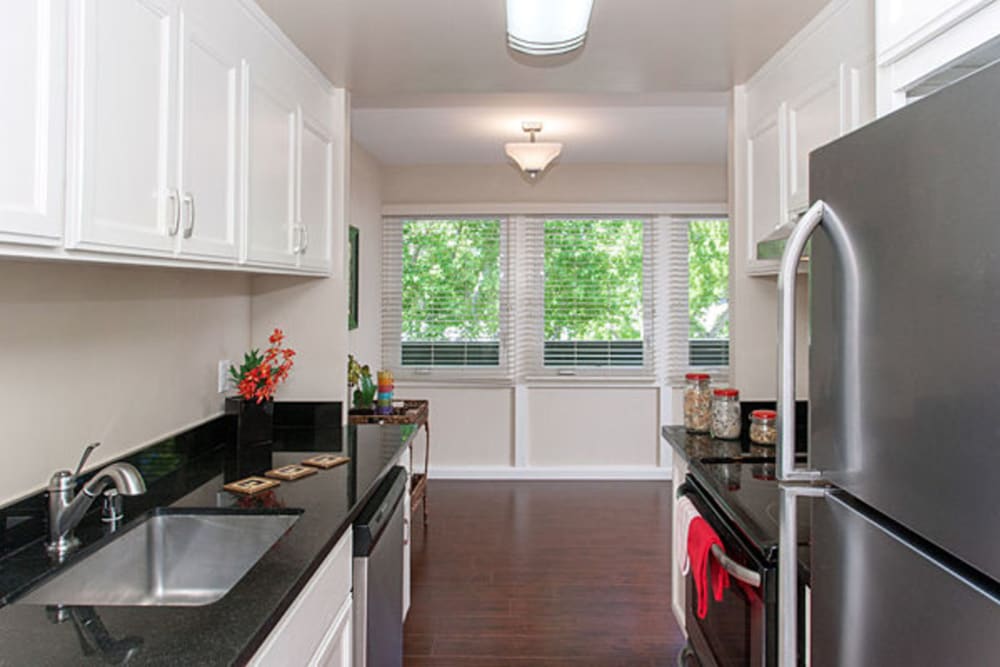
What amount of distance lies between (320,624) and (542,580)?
2.16 m

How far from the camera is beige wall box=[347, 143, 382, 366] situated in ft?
15.8

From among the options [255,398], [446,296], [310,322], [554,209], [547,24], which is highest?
[554,209]

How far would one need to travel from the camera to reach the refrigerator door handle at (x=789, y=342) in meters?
1.00

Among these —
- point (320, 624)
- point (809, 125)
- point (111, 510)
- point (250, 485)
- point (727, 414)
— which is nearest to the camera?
point (320, 624)

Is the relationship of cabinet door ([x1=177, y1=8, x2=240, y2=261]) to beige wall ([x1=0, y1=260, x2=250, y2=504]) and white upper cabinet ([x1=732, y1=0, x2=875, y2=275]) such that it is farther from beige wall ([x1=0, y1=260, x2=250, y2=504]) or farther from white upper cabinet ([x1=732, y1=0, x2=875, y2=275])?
white upper cabinet ([x1=732, y1=0, x2=875, y2=275])

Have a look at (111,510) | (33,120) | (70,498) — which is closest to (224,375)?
(111,510)

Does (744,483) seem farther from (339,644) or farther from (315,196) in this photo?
(315,196)

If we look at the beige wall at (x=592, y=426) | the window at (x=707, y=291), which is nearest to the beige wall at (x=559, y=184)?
the window at (x=707, y=291)

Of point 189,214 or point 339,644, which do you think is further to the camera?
point 339,644

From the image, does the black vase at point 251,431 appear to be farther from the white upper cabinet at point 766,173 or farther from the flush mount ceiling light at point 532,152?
the flush mount ceiling light at point 532,152

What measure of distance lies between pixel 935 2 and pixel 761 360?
1965 millimetres

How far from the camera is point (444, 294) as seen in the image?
5.58m

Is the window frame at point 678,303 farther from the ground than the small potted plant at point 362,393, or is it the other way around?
the window frame at point 678,303

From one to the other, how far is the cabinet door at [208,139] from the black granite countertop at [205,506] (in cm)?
67
